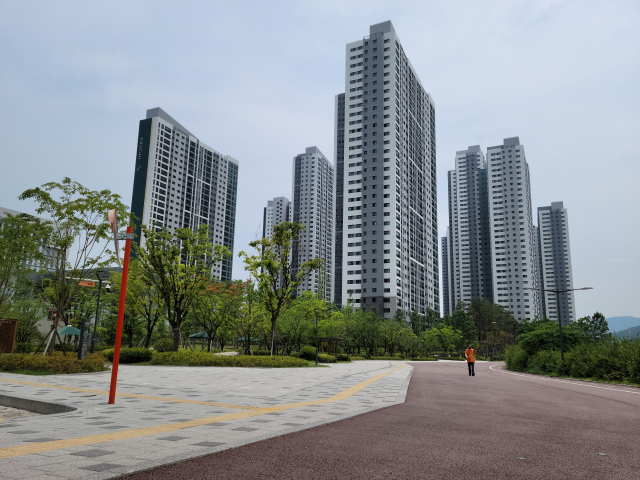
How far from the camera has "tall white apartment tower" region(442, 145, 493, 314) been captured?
161 meters

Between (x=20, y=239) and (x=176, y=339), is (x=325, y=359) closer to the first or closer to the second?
(x=176, y=339)

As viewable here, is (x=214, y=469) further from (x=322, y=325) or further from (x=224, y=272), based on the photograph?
(x=224, y=272)

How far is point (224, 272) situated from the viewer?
144 m

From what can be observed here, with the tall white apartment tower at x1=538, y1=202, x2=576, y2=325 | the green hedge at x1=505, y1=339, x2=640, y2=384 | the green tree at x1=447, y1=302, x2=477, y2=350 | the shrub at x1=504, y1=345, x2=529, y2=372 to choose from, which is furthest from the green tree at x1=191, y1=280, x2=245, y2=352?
the tall white apartment tower at x1=538, y1=202, x2=576, y2=325

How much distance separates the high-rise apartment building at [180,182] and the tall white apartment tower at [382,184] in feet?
→ 143

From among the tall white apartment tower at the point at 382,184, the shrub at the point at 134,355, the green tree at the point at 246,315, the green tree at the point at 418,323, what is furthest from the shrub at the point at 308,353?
the tall white apartment tower at the point at 382,184

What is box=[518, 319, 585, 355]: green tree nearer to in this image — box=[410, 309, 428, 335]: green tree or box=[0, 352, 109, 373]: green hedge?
box=[0, 352, 109, 373]: green hedge

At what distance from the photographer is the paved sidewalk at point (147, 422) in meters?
4.50

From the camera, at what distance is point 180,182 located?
4961 inches

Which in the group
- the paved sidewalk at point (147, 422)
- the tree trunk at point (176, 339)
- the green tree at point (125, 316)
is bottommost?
the paved sidewalk at point (147, 422)

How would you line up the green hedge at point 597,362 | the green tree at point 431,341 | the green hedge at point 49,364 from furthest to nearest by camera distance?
the green tree at point 431,341, the green hedge at point 597,362, the green hedge at point 49,364

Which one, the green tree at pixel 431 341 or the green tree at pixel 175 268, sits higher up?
the green tree at pixel 175 268

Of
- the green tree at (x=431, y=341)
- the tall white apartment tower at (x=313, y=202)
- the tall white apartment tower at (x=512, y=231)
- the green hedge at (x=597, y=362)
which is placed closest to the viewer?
the green hedge at (x=597, y=362)

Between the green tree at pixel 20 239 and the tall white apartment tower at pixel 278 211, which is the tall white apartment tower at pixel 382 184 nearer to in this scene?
the tall white apartment tower at pixel 278 211
